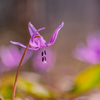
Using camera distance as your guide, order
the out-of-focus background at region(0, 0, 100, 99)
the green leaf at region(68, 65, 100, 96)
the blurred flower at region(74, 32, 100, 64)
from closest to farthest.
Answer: the green leaf at region(68, 65, 100, 96)
the blurred flower at region(74, 32, 100, 64)
the out-of-focus background at region(0, 0, 100, 99)

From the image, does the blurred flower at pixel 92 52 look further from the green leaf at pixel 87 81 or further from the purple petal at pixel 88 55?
the green leaf at pixel 87 81

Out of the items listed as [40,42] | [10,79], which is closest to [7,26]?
[10,79]

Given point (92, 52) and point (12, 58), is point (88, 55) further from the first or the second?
point (12, 58)

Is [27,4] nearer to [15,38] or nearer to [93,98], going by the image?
[15,38]

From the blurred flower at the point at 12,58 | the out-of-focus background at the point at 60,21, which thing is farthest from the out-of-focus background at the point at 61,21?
the blurred flower at the point at 12,58

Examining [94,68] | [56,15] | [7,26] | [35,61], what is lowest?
[94,68]

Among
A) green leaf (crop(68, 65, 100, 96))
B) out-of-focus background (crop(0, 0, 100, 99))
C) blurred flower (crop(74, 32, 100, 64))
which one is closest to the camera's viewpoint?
green leaf (crop(68, 65, 100, 96))

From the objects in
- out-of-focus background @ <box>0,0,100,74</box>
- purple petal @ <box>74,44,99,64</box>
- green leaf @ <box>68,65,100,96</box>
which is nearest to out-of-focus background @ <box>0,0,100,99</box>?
out-of-focus background @ <box>0,0,100,74</box>

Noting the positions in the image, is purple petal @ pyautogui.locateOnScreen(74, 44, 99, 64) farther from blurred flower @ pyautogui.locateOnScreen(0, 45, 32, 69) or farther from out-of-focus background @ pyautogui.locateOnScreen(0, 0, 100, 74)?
out-of-focus background @ pyautogui.locateOnScreen(0, 0, 100, 74)
